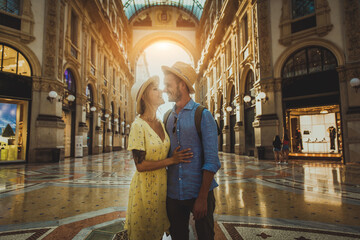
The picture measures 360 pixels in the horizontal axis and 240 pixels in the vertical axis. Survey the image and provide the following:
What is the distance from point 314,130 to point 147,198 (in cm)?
1724

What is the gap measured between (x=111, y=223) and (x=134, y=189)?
1385 millimetres

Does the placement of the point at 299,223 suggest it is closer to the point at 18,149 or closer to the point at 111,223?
the point at 111,223

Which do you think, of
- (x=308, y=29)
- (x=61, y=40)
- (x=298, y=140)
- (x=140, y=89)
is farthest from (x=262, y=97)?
(x=61, y=40)

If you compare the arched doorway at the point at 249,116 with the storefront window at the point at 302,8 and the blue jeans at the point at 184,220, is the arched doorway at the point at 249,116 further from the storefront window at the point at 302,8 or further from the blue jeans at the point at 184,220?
the blue jeans at the point at 184,220

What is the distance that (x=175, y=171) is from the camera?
5.20ft

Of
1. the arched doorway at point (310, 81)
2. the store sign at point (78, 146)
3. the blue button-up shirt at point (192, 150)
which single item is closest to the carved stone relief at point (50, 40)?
the store sign at point (78, 146)

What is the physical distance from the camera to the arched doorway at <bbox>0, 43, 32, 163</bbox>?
33.0ft

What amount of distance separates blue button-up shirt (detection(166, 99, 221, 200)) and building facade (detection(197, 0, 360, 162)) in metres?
10.8

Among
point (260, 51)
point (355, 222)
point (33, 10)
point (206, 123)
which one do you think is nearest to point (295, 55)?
point (260, 51)

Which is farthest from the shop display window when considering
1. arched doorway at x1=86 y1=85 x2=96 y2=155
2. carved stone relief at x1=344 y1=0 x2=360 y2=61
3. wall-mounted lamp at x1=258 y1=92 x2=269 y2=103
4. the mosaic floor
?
carved stone relief at x1=344 y1=0 x2=360 y2=61

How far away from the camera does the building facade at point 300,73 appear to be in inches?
384

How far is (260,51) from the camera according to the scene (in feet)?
39.2

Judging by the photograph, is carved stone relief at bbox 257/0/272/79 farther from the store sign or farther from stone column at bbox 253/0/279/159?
the store sign

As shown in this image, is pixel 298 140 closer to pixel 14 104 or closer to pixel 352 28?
pixel 352 28
